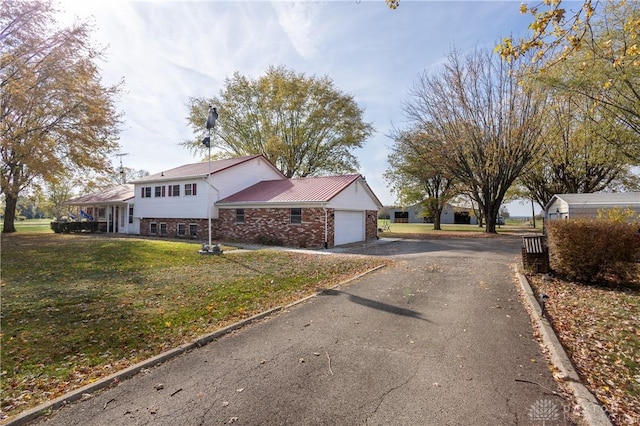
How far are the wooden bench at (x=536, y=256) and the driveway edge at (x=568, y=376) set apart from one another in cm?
428

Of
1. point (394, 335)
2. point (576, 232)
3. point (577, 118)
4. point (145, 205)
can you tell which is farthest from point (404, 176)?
point (394, 335)

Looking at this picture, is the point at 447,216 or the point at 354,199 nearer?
the point at 354,199

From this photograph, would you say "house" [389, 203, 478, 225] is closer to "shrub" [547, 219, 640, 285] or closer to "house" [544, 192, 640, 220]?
"house" [544, 192, 640, 220]

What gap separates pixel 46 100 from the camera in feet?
54.3

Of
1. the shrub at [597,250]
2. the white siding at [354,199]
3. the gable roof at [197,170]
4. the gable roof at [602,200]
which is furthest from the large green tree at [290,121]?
the shrub at [597,250]

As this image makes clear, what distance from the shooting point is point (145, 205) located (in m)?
26.5

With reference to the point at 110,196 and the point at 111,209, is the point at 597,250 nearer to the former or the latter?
the point at 111,209

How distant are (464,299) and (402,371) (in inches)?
154

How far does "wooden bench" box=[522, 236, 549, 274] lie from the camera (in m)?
9.73

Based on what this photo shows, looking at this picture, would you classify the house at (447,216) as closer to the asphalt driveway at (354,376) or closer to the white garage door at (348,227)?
the white garage door at (348,227)

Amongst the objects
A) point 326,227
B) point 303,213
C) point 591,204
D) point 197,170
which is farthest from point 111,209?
point 591,204

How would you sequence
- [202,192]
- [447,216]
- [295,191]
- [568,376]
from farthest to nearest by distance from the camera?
[447,216] < [202,192] < [295,191] < [568,376]

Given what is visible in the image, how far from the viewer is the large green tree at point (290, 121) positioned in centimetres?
3366

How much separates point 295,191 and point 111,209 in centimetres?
2048
